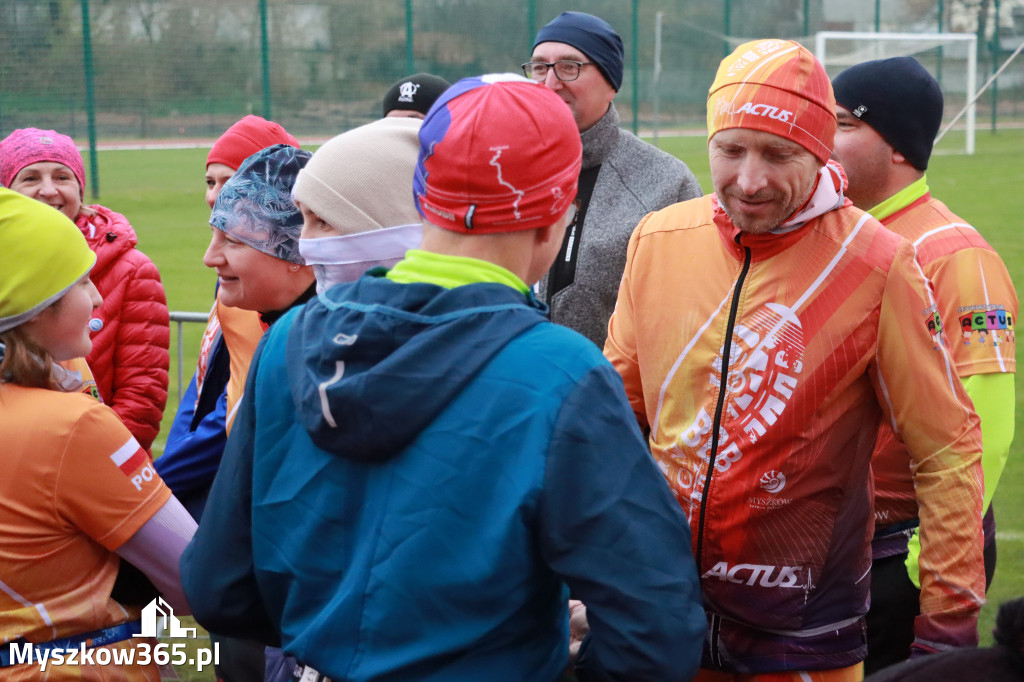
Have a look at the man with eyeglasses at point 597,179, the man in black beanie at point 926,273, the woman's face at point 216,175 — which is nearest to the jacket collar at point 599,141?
the man with eyeglasses at point 597,179

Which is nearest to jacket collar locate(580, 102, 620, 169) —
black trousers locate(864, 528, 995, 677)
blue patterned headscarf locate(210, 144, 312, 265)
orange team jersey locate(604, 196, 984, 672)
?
blue patterned headscarf locate(210, 144, 312, 265)

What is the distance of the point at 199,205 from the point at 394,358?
67.0 ft

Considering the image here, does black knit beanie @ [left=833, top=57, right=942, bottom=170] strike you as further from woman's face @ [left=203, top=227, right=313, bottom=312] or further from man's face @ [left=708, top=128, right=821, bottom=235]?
woman's face @ [left=203, top=227, right=313, bottom=312]

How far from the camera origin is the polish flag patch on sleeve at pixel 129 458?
2211 mm

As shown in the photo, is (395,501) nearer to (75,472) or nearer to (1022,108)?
(75,472)

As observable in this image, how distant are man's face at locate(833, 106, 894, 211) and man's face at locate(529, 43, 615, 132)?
94cm

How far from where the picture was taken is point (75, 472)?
7.09ft

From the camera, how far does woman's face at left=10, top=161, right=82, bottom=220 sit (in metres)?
4.35

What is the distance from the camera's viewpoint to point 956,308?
8.80ft

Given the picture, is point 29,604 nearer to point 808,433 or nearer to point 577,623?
point 577,623

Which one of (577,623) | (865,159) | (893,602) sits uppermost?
(865,159)

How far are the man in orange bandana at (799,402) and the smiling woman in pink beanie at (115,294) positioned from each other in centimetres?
270

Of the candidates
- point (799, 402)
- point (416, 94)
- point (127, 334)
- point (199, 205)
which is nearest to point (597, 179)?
point (799, 402)

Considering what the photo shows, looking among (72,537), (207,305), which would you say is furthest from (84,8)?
(72,537)
